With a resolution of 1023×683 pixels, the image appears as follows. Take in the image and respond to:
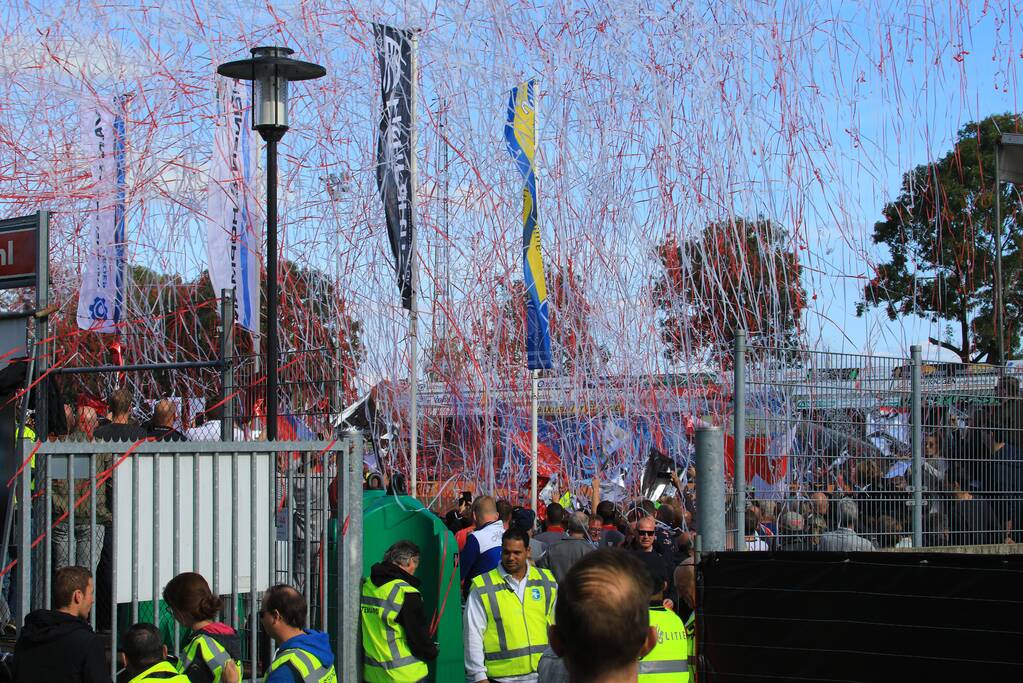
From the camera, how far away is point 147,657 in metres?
5.38

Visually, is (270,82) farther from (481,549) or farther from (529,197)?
(529,197)

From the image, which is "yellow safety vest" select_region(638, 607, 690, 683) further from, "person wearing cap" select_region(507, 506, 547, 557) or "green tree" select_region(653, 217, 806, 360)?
"green tree" select_region(653, 217, 806, 360)

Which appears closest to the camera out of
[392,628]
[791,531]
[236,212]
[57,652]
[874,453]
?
[57,652]

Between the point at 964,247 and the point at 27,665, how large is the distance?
24.1 metres

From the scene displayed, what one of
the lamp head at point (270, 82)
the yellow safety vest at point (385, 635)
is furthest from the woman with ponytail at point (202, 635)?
the lamp head at point (270, 82)

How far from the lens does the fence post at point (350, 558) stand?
24.0 ft

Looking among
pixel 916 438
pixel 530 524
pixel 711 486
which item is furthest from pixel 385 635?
pixel 530 524

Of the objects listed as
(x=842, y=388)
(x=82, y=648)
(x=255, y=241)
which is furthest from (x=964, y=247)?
(x=82, y=648)

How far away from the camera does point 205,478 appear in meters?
6.54

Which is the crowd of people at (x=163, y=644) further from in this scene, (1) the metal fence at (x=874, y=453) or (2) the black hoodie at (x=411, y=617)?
(1) the metal fence at (x=874, y=453)

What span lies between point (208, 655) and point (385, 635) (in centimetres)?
198

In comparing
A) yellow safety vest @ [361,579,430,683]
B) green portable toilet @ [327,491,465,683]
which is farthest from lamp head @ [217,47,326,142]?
yellow safety vest @ [361,579,430,683]

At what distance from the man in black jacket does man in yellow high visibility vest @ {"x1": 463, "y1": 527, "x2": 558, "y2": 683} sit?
2.44 metres

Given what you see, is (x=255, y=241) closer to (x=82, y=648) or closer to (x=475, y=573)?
(x=475, y=573)
